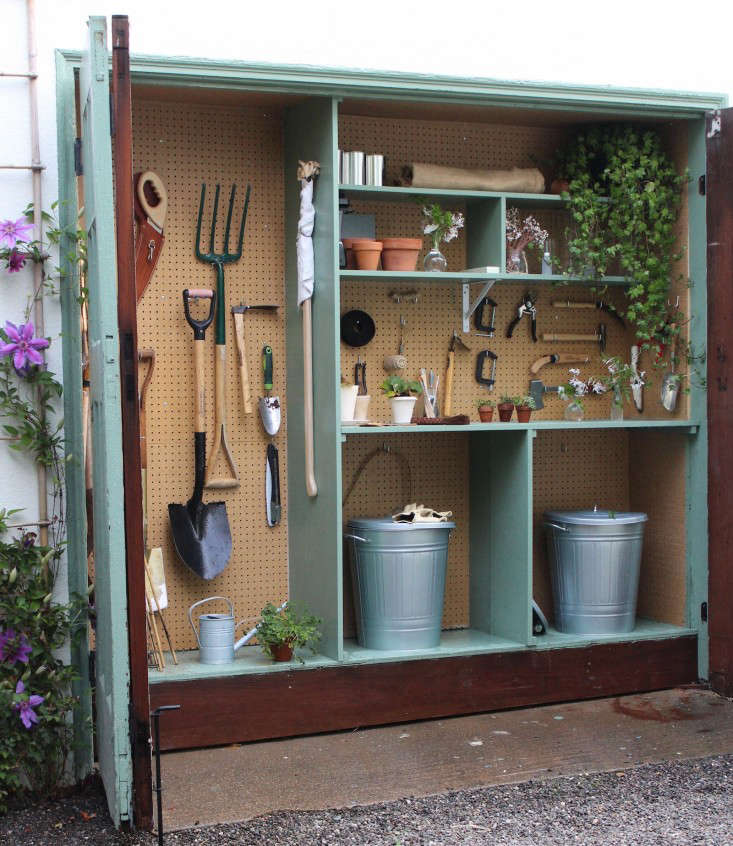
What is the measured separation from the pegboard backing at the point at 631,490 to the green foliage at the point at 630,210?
614 mm

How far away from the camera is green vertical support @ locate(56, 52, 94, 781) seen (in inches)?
165

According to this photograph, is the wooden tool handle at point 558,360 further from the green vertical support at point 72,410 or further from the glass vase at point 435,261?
the green vertical support at point 72,410

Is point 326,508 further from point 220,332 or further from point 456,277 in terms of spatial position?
point 456,277

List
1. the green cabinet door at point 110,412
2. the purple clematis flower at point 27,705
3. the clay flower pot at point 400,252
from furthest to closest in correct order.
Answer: the clay flower pot at point 400,252 → the purple clematis flower at point 27,705 → the green cabinet door at point 110,412

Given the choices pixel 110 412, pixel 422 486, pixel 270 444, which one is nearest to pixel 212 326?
pixel 270 444

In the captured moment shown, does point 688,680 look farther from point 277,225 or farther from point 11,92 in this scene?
point 11,92

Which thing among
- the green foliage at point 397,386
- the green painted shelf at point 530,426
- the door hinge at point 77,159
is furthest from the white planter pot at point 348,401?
the door hinge at point 77,159

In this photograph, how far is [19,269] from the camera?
13.5 ft

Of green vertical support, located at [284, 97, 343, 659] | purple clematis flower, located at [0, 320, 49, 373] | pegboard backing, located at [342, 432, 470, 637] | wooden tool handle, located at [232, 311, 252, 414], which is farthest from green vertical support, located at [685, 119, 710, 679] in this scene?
purple clematis flower, located at [0, 320, 49, 373]

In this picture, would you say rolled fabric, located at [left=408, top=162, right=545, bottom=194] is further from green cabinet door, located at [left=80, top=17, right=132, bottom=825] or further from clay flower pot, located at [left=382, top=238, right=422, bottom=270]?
green cabinet door, located at [left=80, top=17, right=132, bottom=825]

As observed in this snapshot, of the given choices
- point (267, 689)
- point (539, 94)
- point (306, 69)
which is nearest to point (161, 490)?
point (267, 689)

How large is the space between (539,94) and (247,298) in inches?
61.9

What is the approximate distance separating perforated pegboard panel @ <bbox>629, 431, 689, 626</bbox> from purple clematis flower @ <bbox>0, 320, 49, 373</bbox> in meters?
3.02

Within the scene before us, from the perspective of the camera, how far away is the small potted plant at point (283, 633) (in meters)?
4.67
